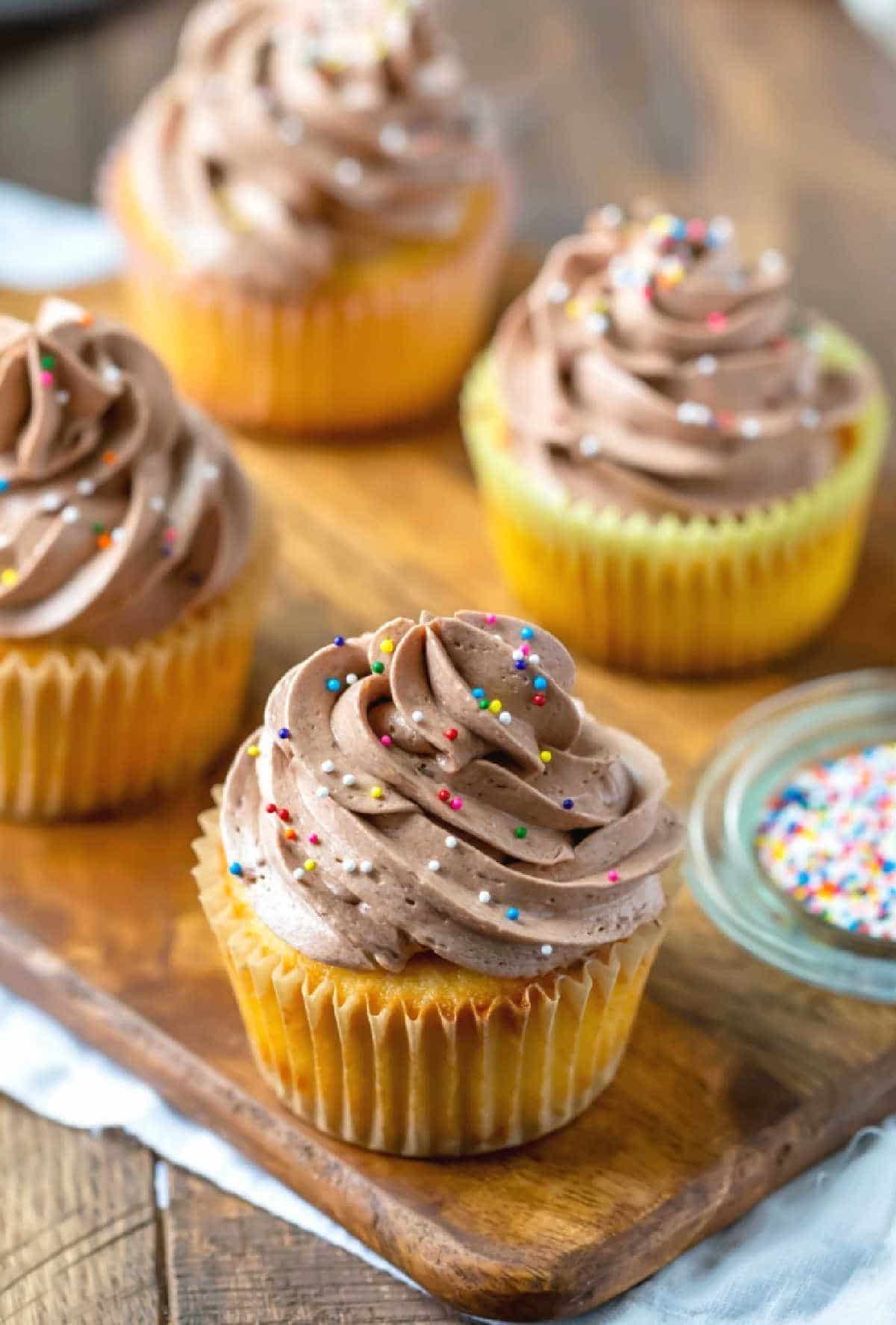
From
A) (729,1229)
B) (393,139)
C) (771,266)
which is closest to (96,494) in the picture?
(393,139)

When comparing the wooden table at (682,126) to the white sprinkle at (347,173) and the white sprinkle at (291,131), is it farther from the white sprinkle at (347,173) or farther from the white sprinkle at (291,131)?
the white sprinkle at (291,131)

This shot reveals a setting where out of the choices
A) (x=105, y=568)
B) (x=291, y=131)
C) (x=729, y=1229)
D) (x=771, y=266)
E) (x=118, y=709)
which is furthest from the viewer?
(x=291, y=131)

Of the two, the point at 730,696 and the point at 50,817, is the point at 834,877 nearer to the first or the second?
the point at 730,696

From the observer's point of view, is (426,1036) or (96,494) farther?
(96,494)

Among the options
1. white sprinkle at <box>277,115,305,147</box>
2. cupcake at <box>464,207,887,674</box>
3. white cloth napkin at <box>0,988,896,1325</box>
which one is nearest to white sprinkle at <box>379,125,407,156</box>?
white sprinkle at <box>277,115,305,147</box>

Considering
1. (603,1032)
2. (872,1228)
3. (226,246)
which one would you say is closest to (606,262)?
(226,246)

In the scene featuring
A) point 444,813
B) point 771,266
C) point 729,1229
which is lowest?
point 729,1229

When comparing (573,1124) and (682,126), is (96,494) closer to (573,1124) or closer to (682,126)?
(573,1124)
